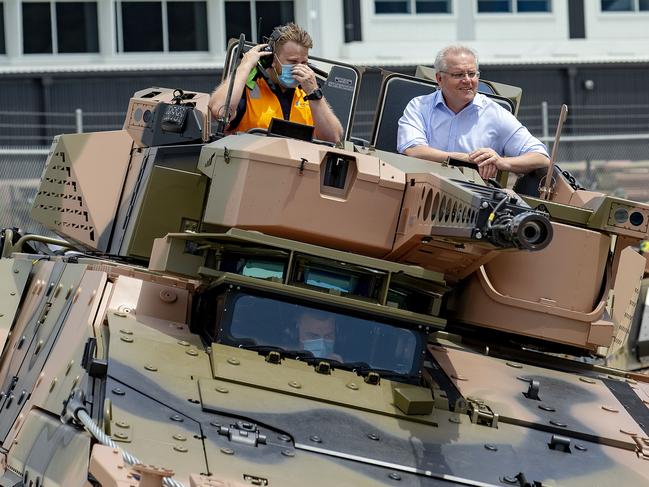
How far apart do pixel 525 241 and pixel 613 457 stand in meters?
1.89

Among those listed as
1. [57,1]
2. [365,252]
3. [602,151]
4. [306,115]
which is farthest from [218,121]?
[57,1]

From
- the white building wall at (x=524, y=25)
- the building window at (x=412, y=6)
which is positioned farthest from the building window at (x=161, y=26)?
the white building wall at (x=524, y=25)

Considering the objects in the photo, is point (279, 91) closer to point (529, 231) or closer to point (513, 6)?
point (529, 231)

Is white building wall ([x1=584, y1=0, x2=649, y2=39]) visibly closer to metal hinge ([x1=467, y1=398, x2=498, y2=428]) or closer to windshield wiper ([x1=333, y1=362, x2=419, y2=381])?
windshield wiper ([x1=333, y1=362, x2=419, y2=381])

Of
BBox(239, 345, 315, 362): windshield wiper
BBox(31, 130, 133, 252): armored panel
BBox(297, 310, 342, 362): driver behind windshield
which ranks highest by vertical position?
BBox(31, 130, 133, 252): armored panel

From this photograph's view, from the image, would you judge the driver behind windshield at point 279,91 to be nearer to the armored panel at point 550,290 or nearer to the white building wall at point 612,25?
the armored panel at point 550,290

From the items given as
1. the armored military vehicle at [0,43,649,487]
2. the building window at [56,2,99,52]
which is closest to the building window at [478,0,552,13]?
the building window at [56,2,99,52]

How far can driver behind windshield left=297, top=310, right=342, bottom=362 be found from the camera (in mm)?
10812

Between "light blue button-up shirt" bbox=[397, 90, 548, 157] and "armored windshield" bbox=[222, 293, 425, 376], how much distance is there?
252 cm

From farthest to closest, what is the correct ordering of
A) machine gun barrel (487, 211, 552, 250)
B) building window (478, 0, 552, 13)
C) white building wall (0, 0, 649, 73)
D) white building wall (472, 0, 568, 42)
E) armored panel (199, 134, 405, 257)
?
building window (478, 0, 552, 13) → white building wall (472, 0, 568, 42) → white building wall (0, 0, 649, 73) → armored panel (199, 134, 405, 257) → machine gun barrel (487, 211, 552, 250)

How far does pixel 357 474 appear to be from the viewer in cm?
941

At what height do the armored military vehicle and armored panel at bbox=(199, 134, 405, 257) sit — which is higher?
armored panel at bbox=(199, 134, 405, 257)

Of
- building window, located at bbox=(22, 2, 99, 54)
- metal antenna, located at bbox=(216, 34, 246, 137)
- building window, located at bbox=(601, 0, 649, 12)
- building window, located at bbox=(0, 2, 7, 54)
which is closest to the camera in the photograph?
metal antenna, located at bbox=(216, 34, 246, 137)

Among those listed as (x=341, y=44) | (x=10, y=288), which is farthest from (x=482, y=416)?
(x=341, y=44)
